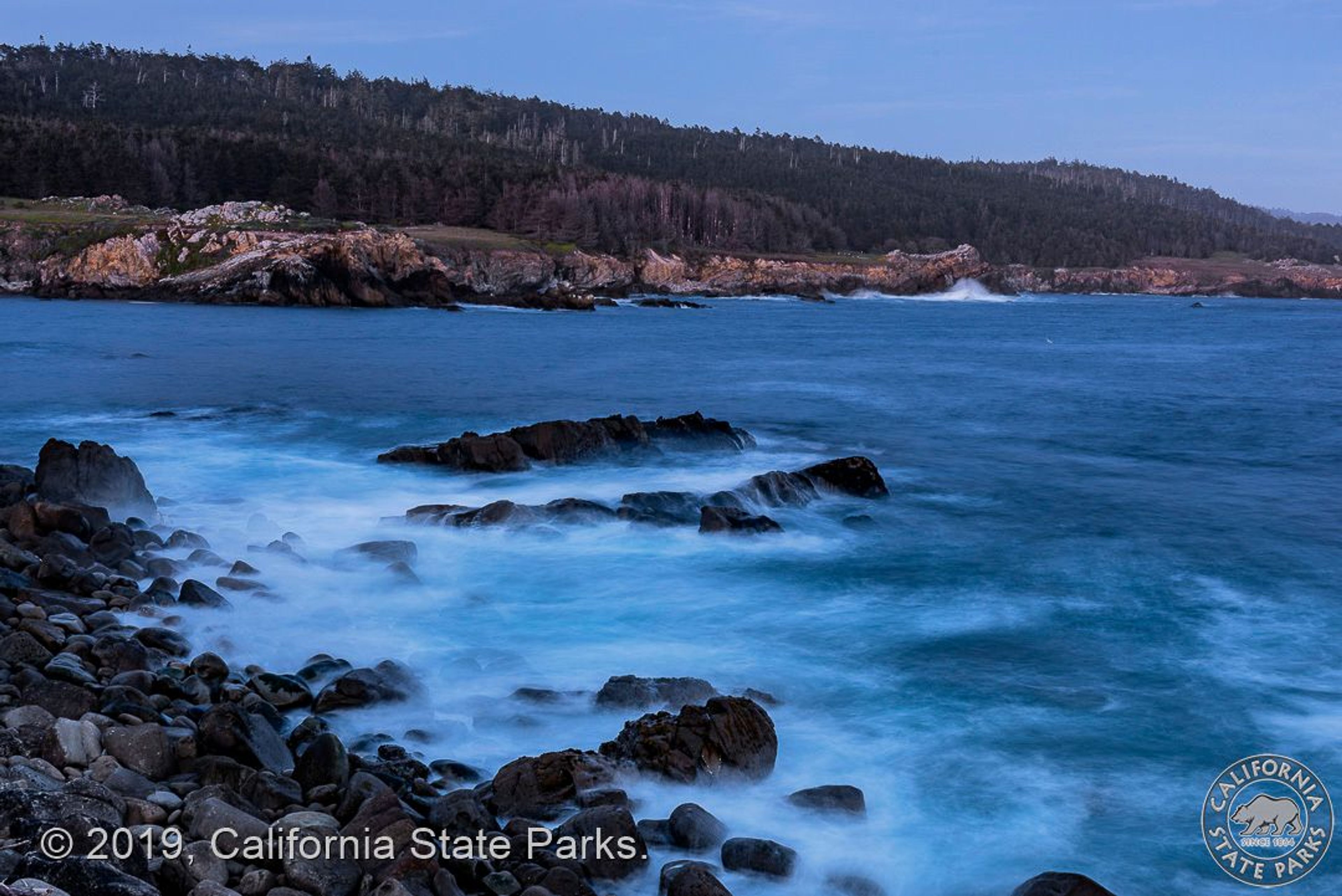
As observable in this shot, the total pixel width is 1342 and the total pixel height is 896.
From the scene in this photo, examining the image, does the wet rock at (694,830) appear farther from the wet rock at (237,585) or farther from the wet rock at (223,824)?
the wet rock at (237,585)

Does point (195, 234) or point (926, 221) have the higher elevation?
point (926, 221)

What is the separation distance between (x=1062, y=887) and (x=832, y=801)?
176 cm

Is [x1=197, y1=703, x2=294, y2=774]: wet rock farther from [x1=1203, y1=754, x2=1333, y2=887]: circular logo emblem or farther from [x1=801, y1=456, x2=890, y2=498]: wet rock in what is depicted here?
Answer: [x1=801, y1=456, x2=890, y2=498]: wet rock

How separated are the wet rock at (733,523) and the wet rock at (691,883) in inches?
349

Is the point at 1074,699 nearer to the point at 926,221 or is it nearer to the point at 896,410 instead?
the point at 896,410

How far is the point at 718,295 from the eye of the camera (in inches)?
3625

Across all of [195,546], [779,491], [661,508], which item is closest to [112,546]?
[195,546]

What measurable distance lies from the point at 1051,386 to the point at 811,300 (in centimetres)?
5598

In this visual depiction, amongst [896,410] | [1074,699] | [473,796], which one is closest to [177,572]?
[473,796]

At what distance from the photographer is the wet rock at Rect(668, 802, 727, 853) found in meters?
7.13

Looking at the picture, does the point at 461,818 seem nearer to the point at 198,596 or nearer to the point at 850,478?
the point at 198,596

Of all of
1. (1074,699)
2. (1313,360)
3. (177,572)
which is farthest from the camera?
(1313,360)

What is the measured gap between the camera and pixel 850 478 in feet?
60.2

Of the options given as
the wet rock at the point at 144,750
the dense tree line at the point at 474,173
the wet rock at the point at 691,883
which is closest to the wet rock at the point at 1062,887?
the wet rock at the point at 691,883
